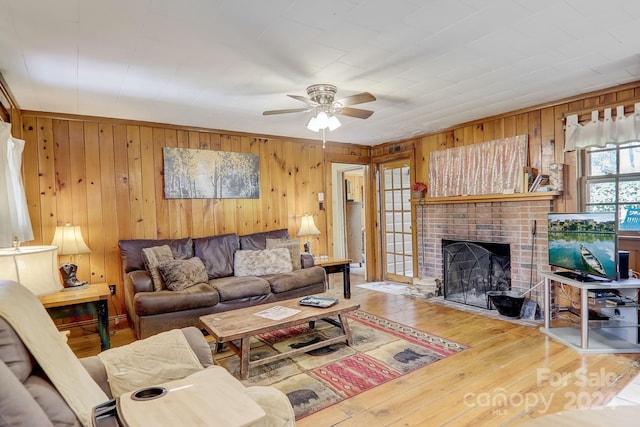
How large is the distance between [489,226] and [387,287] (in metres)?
1.76

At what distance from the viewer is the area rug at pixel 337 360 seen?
7.54 ft

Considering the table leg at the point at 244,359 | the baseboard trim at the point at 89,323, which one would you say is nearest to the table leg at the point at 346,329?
the table leg at the point at 244,359

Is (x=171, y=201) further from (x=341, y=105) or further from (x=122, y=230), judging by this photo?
(x=341, y=105)

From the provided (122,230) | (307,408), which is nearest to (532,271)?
(307,408)

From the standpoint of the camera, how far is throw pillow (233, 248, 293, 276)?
404 cm

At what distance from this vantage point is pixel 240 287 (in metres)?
3.55

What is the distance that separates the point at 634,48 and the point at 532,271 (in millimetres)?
2221

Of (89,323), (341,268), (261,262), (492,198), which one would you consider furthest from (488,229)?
(89,323)

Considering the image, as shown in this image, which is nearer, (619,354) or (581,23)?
A: (581,23)

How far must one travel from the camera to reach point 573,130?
3.45m

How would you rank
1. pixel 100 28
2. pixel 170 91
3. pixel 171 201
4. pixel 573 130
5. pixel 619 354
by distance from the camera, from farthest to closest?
1. pixel 171 201
2. pixel 573 130
3. pixel 170 91
4. pixel 619 354
5. pixel 100 28

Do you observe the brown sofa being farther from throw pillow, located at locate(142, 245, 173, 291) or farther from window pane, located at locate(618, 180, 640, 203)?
window pane, located at locate(618, 180, 640, 203)

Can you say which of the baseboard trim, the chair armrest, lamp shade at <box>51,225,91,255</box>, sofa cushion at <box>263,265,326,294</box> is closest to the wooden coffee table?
sofa cushion at <box>263,265,326,294</box>

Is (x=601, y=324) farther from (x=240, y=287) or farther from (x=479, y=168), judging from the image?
(x=240, y=287)
